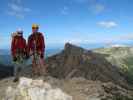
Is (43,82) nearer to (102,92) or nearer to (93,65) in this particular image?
(102,92)

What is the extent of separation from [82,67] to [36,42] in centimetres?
1482

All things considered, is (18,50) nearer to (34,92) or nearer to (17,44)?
(17,44)

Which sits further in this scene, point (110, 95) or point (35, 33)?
point (35, 33)

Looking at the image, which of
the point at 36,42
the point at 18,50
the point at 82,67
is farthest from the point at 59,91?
the point at 82,67

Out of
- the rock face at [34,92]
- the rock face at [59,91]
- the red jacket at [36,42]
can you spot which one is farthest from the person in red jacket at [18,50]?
the rock face at [34,92]

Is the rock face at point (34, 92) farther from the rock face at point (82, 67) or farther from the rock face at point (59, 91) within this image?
the rock face at point (82, 67)

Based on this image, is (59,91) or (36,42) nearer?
(59,91)

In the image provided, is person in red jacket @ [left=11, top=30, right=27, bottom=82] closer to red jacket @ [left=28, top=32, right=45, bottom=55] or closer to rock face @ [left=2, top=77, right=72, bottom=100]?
red jacket @ [left=28, top=32, right=45, bottom=55]

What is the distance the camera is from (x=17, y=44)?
89.9 feet

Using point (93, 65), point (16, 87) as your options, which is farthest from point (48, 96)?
point (93, 65)

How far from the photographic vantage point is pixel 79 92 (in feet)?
82.3

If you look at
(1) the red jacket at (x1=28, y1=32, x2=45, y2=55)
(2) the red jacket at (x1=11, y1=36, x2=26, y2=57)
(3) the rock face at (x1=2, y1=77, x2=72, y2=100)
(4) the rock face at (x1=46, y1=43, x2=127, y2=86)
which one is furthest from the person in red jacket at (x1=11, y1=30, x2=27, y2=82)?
(4) the rock face at (x1=46, y1=43, x2=127, y2=86)

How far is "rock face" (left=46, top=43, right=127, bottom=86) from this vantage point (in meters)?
37.2

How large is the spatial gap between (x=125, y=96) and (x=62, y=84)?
6472 mm
